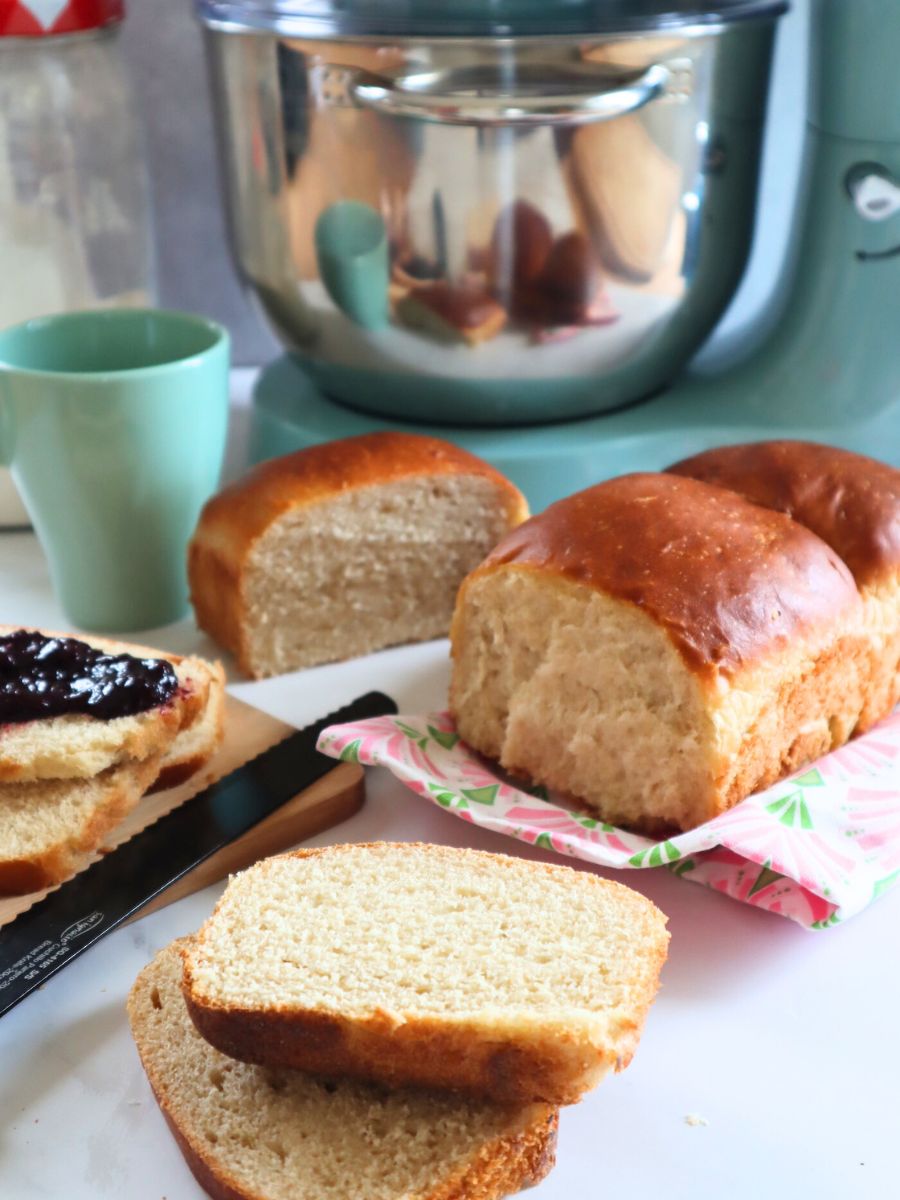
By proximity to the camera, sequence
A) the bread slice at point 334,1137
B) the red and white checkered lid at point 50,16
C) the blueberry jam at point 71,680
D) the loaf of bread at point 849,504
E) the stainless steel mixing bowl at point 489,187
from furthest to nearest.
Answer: the red and white checkered lid at point 50,16
the stainless steel mixing bowl at point 489,187
the loaf of bread at point 849,504
the blueberry jam at point 71,680
the bread slice at point 334,1137

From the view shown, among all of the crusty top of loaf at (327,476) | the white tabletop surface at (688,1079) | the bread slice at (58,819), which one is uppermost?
the crusty top of loaf at (327,476)

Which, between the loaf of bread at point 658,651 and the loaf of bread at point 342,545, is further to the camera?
the loaf of bread at point 342,545

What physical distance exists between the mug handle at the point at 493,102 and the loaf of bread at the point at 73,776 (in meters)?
0.70

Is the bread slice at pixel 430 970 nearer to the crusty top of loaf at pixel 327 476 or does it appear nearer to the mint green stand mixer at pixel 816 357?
the crusty top of loaf at pixel 327 476

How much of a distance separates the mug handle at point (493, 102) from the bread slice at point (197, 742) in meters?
0.67

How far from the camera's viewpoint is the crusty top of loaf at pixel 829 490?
1.38m

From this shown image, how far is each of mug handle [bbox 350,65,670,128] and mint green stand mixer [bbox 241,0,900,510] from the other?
366mm

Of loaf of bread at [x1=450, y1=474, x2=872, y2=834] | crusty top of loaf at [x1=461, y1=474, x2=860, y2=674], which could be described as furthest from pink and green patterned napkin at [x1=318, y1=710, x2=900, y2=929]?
crusty top of loaf at [x1=461, y1=474, x2=860, y2=674]

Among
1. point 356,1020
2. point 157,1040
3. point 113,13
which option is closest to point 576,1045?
point 356,1020

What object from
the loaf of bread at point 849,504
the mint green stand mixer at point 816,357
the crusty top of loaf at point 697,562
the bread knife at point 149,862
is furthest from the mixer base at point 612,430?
the bread knife at point 149,862

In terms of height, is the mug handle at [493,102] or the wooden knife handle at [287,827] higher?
the mug handle at [493,102]

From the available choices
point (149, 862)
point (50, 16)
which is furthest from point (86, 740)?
point (50, 16)

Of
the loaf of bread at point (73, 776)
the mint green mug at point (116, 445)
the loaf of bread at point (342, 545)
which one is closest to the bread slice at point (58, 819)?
the loaf of bread at point (73, 776)

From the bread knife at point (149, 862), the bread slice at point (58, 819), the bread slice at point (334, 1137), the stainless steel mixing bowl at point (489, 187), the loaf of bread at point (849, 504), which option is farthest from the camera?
the stainless steel mixing bowl at point (489, 187)
